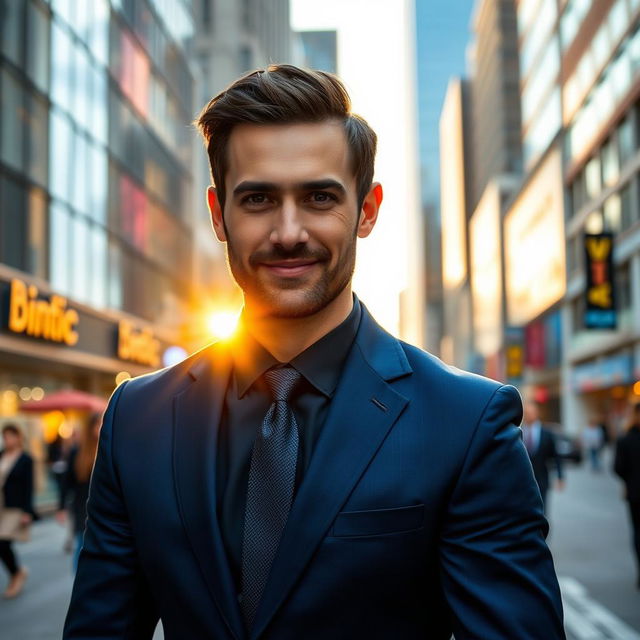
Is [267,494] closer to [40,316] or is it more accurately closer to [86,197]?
[40,316]

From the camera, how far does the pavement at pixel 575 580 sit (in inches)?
323

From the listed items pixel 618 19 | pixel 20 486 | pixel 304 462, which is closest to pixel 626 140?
pixel 618 19

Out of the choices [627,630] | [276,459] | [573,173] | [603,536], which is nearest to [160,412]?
[276,459]

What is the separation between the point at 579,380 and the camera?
175 ft

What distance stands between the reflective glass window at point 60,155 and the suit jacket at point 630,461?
55.7ft

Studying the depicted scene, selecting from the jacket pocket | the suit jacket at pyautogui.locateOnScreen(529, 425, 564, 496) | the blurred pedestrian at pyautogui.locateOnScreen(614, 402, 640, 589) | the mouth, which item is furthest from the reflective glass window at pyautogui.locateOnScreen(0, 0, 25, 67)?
the jacket pocket

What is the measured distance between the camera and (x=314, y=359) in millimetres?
2133

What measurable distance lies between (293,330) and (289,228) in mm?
254

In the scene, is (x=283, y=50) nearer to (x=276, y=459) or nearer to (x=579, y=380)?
(x=579, y=380)

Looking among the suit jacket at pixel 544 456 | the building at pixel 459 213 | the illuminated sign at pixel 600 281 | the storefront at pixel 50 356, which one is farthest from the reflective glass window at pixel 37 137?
A: the building at pixel 459 213

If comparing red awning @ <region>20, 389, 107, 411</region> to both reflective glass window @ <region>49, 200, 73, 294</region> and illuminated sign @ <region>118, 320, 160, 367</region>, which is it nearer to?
reflective glass window @ <region>49, 200, 73, 294</region>

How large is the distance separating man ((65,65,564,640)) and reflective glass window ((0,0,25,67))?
2049 centimetres

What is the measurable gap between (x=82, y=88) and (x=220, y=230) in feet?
83.9

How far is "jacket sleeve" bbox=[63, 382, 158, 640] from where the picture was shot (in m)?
2.10
